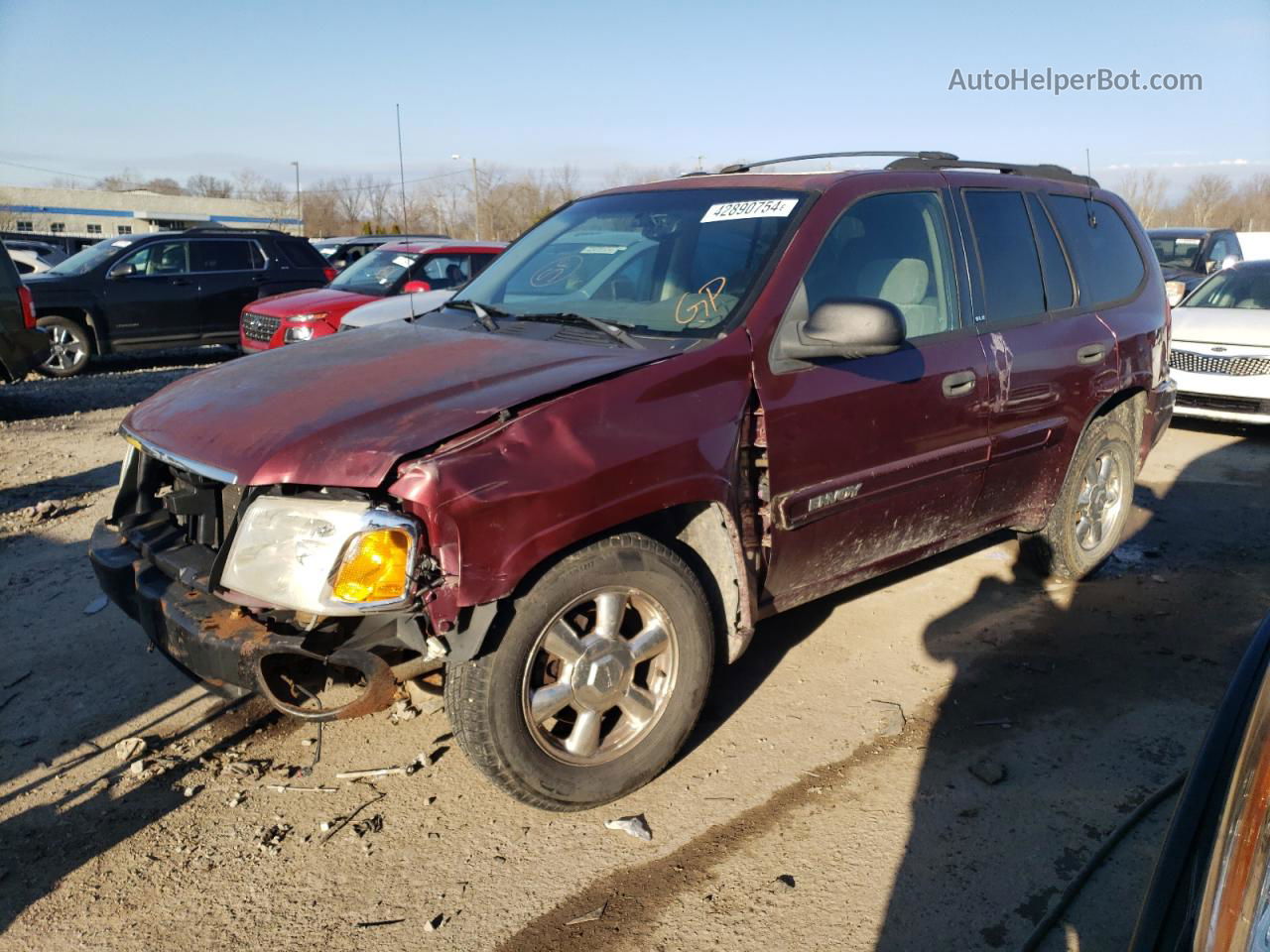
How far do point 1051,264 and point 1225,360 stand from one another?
5.20 metres

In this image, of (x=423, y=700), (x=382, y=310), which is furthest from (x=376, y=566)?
(x=382, y=310)

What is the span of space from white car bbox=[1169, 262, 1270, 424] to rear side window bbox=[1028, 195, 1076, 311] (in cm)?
424

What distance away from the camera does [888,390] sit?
359cm

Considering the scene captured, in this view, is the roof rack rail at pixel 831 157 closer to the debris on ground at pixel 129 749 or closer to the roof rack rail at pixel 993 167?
the roof rack rail at pixel 993 167

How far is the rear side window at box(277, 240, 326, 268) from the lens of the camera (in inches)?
532

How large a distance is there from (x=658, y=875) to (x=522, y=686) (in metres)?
0.67

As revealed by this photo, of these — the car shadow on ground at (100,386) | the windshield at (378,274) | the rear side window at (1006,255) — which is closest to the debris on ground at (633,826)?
the rear side window at (1006,255)

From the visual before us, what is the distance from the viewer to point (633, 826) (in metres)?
3.04

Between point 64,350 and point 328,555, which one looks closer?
point 328,555

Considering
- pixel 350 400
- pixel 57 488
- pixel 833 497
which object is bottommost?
pixel 57 488

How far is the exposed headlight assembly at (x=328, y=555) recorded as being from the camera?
255 cm

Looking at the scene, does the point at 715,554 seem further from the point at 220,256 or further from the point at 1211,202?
the point at 1211,202

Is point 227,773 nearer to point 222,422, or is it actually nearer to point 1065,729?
point 222,422

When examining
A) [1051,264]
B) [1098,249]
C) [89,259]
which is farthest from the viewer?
[89,259]
